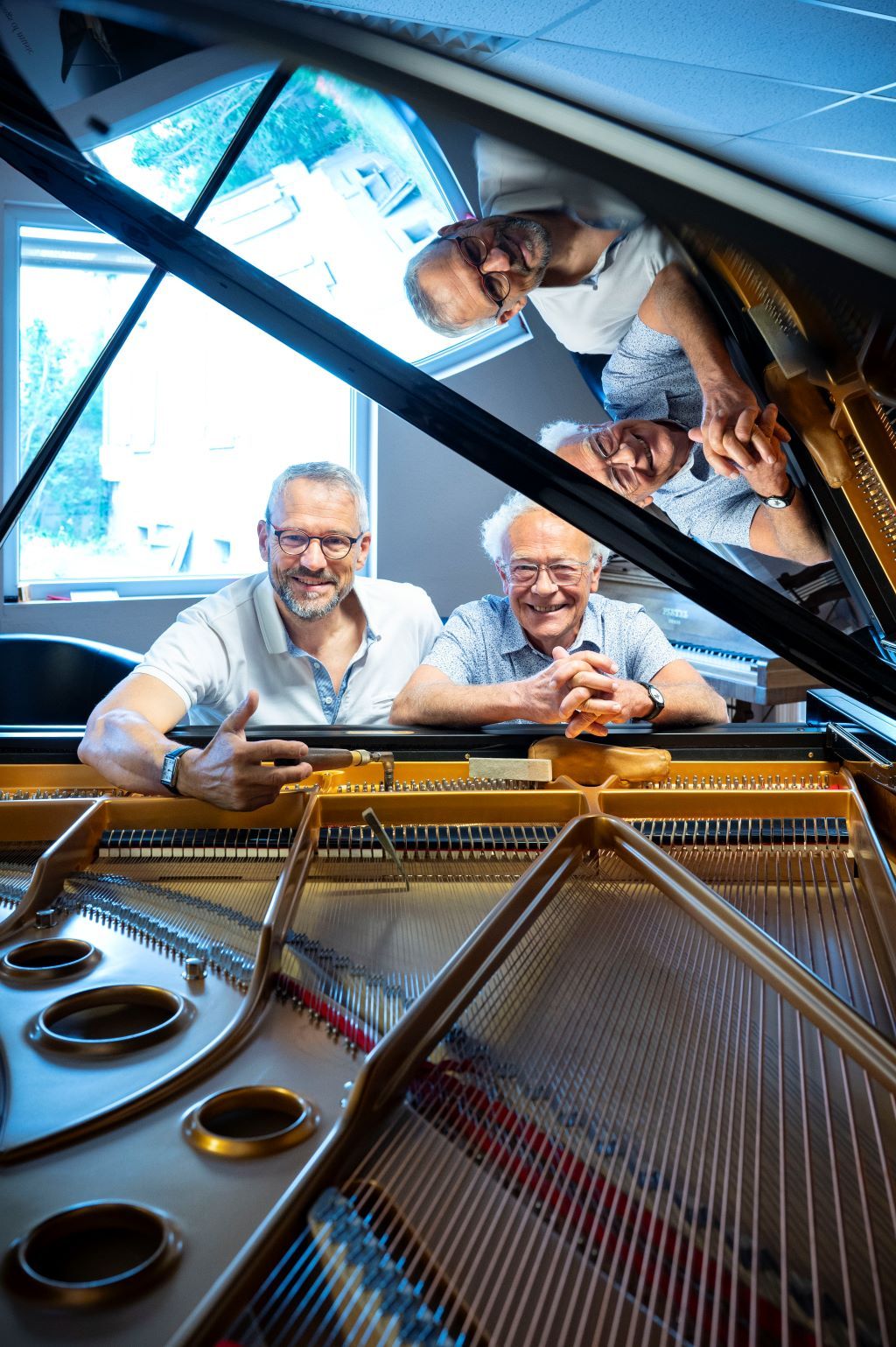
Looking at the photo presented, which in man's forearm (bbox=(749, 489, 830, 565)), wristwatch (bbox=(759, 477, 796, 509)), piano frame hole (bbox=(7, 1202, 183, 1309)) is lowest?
piano frame hole (bbox=(7, 1202, 183, 1309))

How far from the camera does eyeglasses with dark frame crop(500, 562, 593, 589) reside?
11.2 ft

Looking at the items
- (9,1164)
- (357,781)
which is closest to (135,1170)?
(9,1164)

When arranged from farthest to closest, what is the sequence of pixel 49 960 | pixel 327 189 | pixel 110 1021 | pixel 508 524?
1. pixel 327 189
2. pixel 508 524
3. pixel 49 960
4. pixel 110 1021

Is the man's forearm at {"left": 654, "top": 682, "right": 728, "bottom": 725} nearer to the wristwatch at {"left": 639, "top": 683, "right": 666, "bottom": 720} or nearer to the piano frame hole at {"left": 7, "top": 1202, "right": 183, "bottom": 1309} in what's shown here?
the wristwatch at {"left": 639, "top": 683, "right": 666, "bottom": 720}

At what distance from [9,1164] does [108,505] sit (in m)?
5.56

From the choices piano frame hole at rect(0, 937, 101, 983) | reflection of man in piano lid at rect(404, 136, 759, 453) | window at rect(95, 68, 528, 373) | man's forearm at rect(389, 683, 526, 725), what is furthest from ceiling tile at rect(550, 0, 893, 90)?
piano frame hole at rect(0, 937, 101, 983)

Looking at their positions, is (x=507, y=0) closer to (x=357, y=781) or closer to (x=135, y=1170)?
(x=357, y=781)

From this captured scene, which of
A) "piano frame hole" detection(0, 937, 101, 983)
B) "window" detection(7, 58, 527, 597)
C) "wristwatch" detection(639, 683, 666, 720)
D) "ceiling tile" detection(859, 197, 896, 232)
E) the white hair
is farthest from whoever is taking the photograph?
"window" detection(7, 58, 527, 597)

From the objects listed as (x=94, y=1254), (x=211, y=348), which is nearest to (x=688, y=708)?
(x=94, y=1254)

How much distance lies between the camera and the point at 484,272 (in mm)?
2850

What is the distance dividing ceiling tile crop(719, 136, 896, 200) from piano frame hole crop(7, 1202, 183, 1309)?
13.0 feet

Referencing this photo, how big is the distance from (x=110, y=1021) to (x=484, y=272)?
7.22 feet

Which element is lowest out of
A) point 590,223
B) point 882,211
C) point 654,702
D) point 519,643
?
point 654,702

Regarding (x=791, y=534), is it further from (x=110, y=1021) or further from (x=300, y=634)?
(x=110, y=1021)
